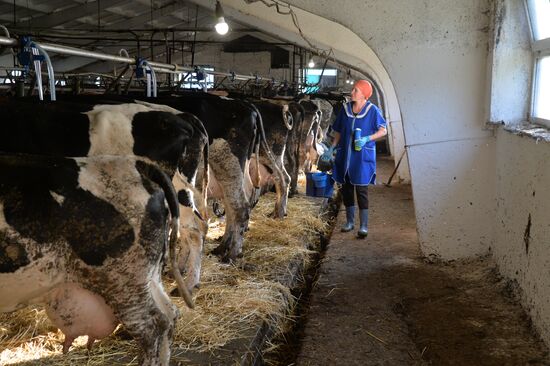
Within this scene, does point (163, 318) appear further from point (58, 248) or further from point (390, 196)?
point (390, 196)

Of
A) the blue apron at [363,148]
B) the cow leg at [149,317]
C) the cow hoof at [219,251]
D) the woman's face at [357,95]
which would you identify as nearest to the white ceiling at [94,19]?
the woman's face at [357,95]

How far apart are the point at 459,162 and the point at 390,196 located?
4.67 m

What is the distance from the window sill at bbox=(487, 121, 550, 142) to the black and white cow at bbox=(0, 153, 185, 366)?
126 inches

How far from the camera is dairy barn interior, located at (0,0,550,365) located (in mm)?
2957

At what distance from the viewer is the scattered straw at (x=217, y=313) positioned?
3932mm

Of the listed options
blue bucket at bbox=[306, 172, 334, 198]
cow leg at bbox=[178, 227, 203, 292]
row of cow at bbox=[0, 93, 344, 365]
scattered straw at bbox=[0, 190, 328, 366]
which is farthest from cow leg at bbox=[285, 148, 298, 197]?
row of cow at bbox=[0, 93, 344, 365]

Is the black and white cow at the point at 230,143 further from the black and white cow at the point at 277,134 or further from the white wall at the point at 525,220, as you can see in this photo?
the white wall at the point at 525,220

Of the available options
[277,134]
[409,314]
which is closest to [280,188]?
[277,134]

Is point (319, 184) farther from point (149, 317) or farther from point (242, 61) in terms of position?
point (242, 61)

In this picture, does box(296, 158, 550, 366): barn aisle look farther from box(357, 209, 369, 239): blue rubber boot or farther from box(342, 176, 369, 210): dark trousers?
box(342, 176, 369, 210): dark trousers

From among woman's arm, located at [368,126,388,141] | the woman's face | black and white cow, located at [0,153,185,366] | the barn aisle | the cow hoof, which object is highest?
the woman's face

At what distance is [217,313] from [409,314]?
5.96ft

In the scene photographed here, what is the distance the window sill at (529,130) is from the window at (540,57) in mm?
96

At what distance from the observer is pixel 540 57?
5.60 m
